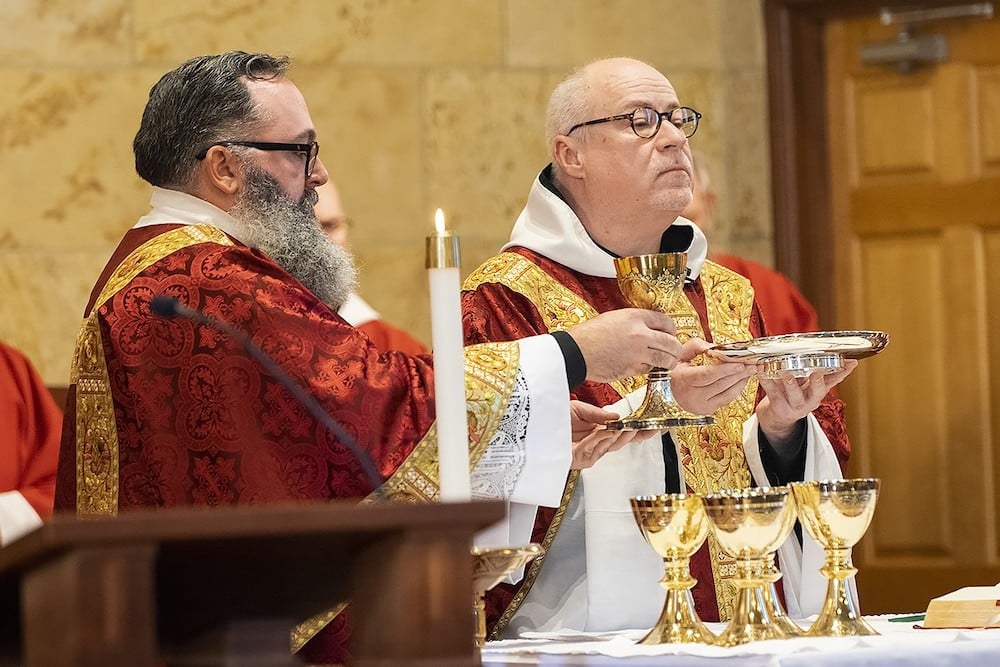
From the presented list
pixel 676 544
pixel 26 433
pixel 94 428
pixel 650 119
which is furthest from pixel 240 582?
pixel 26 433

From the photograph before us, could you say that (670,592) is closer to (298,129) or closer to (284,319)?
(284,319)

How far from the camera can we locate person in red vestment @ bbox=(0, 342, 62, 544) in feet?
17.9

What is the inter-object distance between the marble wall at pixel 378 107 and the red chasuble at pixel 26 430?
0.95 meters

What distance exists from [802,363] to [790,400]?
364 mm

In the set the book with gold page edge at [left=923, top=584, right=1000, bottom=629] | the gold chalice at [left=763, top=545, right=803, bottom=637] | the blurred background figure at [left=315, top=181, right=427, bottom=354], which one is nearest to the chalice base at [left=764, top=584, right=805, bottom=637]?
the gold chalice at [left=763, top=545, right=803, bottom=637]

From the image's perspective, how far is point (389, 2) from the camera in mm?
7180

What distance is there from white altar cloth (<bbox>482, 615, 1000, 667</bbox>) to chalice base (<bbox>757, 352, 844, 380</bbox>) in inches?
23.5

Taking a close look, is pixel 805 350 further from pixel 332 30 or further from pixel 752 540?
pixel 332 30

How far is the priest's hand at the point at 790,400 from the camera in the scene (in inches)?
135

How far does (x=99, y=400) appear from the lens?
327cm

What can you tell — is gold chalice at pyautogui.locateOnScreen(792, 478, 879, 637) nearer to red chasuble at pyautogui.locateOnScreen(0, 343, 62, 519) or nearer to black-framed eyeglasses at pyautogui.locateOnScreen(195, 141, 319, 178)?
black-framed eyeglasses at pyautogui.locateOnScreen(195, 141, 319, 178)

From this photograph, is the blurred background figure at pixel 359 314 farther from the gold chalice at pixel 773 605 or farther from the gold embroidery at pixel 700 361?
the gold chalice at pixel 773 605

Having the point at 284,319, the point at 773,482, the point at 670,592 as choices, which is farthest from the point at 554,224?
the point at 670,592

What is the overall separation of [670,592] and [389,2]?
4870mm
